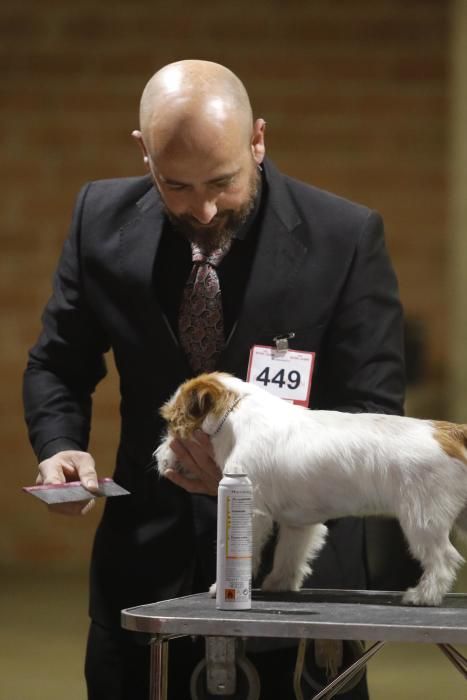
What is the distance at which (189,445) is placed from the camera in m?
2.24

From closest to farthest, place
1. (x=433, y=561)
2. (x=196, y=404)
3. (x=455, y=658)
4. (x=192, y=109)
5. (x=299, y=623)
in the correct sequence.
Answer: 1. (x=299, y=623)
2. (x=455, y=658)
3. (x=433, y=561)
4. (x=196, y=404)
5. (x=192, y=109)

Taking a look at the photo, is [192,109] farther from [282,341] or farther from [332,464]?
[332,464]

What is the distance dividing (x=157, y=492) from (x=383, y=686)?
2692mm

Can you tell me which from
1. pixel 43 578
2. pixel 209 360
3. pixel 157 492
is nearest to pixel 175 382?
pixel 209 360

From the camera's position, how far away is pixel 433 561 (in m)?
2.09

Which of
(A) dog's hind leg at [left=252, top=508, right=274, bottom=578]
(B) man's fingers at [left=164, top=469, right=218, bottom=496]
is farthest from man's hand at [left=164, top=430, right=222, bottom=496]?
(A) dog's hind leg at [left=252, top=508, right=274, bottom=578]

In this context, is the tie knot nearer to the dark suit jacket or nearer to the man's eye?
the dark suit jacket

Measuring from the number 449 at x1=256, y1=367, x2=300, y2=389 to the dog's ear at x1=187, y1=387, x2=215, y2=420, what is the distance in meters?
0.19

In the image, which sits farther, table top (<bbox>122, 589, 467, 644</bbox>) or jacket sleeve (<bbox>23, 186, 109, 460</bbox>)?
jacket sleeve (<bbox>23, 186, 109, 460</bbox>)

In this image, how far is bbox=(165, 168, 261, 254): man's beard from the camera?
2.40 m

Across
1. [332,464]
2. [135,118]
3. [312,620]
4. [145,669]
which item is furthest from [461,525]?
[135,118]

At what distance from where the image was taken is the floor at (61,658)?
4797 mm

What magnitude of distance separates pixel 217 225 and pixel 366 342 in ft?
1.25

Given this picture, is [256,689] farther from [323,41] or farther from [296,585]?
[323,41]
